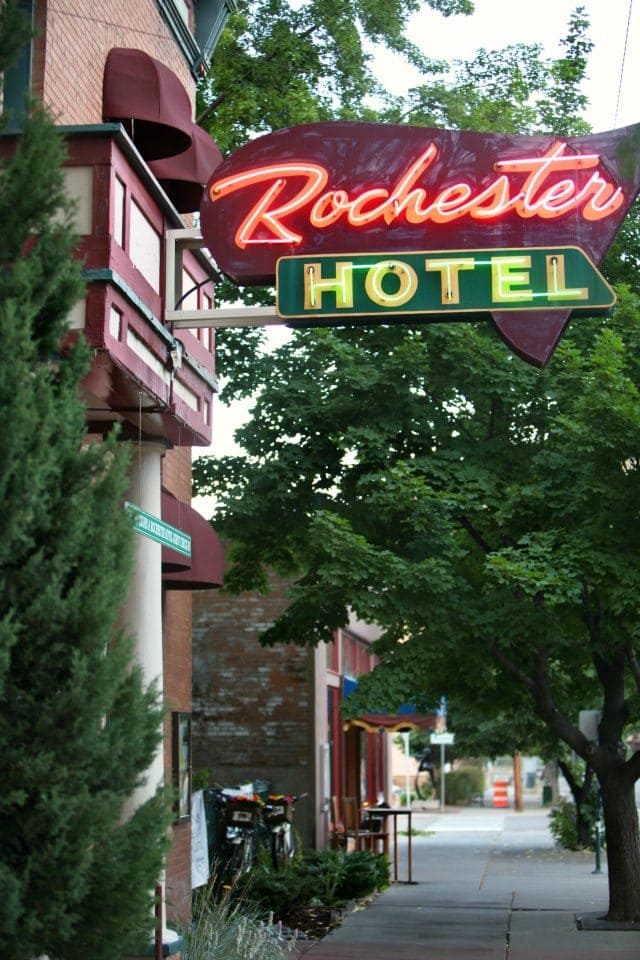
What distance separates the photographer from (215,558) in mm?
12820

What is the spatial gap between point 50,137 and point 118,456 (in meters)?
1.51

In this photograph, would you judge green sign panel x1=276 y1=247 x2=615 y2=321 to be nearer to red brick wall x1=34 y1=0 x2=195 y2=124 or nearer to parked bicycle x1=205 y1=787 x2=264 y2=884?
red brick wall x1=34 y1=0 x2=195 y2=124

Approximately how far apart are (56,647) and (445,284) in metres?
4.85

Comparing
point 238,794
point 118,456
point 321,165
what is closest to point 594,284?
point 321,165

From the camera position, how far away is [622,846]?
16.2m

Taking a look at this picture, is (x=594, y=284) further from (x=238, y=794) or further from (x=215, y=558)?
(x=238, y=794)

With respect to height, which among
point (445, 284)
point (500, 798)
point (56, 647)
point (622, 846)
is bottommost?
point (500, 798)

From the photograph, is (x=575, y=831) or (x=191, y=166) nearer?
(x=191, y=166)

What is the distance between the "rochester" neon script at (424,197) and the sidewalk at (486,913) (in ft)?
24.8

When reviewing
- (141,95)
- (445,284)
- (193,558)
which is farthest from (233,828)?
(141,95)

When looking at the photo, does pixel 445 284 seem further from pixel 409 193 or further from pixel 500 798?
pixel 500 798

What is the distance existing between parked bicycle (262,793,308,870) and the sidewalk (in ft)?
4.83

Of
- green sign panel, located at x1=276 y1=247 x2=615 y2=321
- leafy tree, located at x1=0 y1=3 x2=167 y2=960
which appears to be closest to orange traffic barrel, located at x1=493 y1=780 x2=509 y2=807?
green sign panel, located at x1=276 y1=247 x2=615 y2=321

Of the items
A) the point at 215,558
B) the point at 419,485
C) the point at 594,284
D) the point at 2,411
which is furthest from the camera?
the point at 419,485
